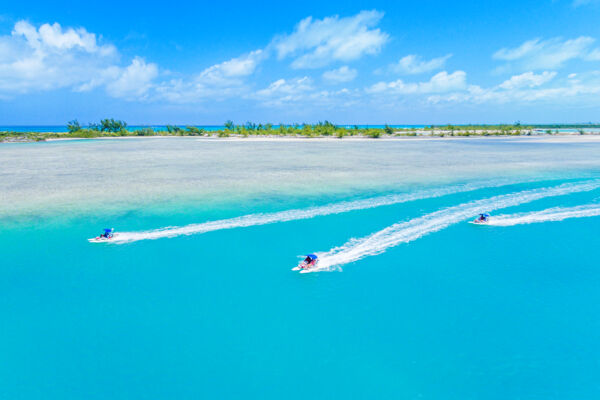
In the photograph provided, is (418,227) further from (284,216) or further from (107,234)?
(107,234)

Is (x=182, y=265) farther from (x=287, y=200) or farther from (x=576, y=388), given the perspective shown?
(x=576, y=388)

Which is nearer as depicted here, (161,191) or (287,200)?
(287,200)

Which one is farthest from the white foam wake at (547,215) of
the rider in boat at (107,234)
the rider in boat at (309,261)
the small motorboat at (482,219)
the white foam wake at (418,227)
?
the rider in boat at (107,234)

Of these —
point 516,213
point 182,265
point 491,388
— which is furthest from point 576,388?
point 516,213

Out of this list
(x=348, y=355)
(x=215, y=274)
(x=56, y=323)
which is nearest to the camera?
(x=348, y=355)

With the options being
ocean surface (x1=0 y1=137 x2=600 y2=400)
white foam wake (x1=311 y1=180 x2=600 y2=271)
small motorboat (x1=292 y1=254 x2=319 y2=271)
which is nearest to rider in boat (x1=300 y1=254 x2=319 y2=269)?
small motorboat (x1=292 y1=254 x2=319 y2=271)

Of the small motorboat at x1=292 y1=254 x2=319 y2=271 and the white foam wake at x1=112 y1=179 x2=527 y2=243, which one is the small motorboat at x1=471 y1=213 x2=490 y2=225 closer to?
the white foam wake at x1=112 y1=179 x2=527 y2=243

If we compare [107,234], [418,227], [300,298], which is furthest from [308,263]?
[107,234]
